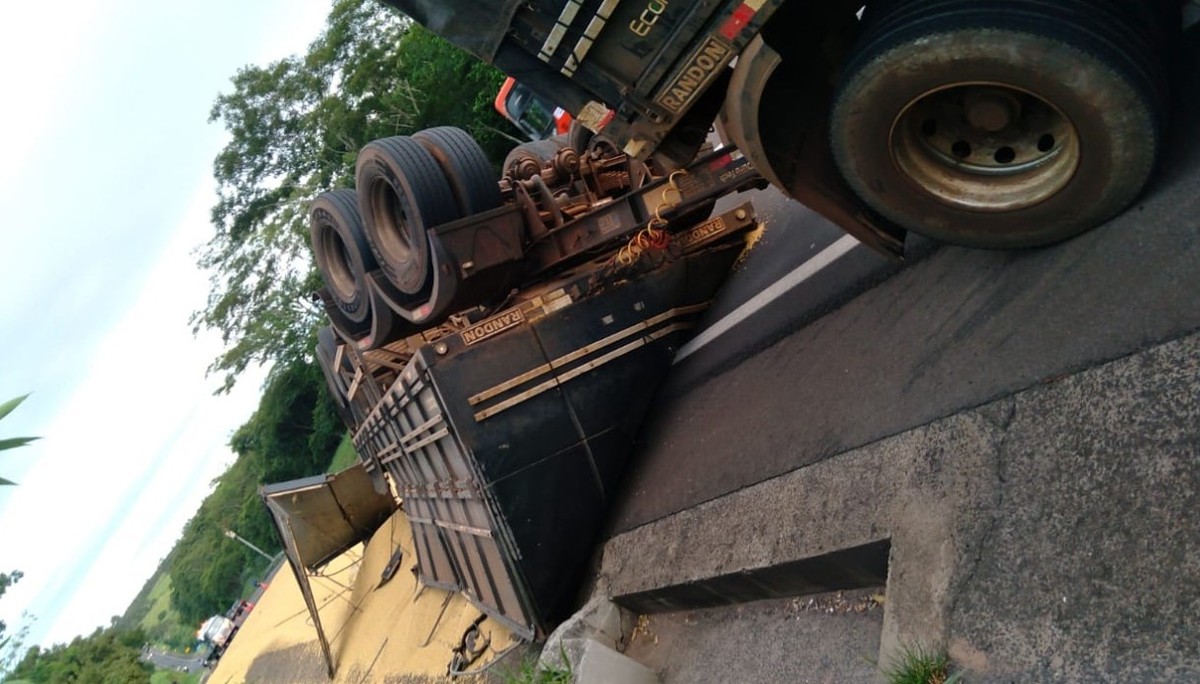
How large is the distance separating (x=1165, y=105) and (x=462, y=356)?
4085 mm

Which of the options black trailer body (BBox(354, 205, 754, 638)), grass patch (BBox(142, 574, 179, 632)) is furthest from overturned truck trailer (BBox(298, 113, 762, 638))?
grass patch (BBox(142, 574, 179, 632))

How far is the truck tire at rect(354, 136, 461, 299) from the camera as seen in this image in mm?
5953

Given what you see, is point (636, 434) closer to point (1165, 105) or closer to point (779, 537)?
point (779, 537)

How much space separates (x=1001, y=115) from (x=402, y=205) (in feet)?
13.7

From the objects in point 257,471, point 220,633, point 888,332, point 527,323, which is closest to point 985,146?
point 888,332

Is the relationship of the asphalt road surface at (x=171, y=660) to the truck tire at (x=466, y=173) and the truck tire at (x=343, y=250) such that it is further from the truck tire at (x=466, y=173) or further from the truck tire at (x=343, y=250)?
the truck tire at (x=466, y=173)

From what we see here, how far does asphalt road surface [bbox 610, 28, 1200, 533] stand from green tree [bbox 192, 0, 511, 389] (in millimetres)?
17600

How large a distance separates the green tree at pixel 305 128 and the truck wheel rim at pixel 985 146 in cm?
1944

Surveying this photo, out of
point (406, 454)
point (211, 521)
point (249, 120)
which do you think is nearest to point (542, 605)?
point (406, 454)

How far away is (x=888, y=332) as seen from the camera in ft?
13.9

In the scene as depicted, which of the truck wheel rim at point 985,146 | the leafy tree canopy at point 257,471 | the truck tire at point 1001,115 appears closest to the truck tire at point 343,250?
the truck tire at point 1001,115

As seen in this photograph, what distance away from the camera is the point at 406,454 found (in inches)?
285

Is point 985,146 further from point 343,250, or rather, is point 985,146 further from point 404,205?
point 343,250

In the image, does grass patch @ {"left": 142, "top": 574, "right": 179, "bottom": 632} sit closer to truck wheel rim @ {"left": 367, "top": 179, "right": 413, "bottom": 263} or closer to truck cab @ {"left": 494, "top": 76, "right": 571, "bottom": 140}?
truck cab @ {"left": 494, "top": 76, "right": 571, "bottom": 140}
